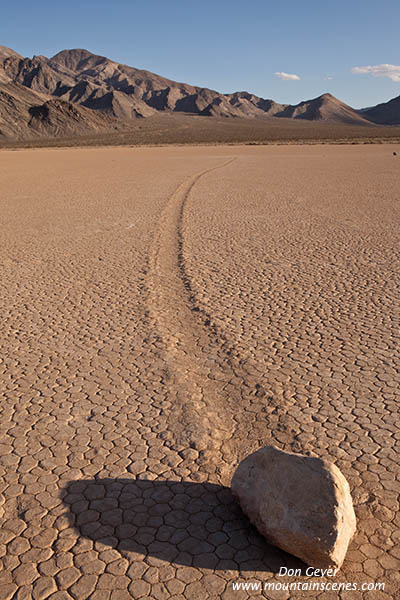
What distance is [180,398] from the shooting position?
4.27 m

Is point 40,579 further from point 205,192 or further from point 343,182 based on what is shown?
point 343,182

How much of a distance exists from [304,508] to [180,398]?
6.10ft

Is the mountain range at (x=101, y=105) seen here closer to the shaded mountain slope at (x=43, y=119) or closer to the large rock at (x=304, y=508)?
the shaded mountain slope at (x=43, y=119)

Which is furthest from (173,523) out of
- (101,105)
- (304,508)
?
(101,105)

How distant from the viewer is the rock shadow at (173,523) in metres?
2.70

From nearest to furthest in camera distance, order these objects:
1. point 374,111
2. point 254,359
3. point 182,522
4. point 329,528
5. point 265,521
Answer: point 329,528, point 265,521, point 182,522, point 254,359, point 374,111

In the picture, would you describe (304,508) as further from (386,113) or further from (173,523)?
(386,113)

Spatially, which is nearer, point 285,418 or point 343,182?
point 285,418

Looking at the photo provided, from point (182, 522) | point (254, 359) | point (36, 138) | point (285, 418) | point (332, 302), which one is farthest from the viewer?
point (36, 138)

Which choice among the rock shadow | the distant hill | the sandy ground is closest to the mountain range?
the distant hill

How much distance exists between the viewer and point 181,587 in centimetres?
254

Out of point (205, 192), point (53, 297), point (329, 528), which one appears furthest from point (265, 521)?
point (205, 192)

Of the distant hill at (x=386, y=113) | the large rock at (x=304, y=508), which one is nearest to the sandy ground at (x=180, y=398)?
the large rock at (x=304, y=508)

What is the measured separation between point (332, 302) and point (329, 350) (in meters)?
Result: 1.51
